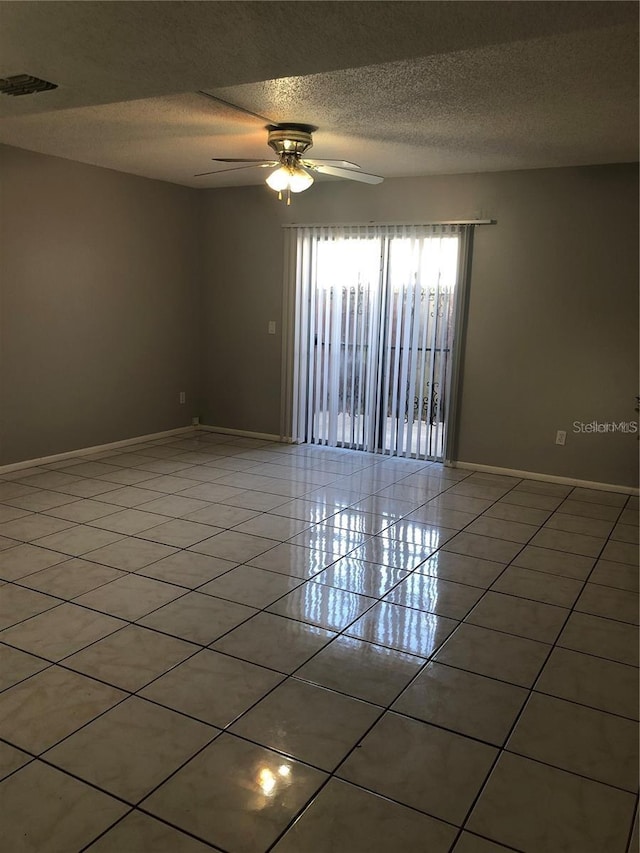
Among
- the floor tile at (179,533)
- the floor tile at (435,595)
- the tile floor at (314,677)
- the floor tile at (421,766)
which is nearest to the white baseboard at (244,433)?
the tile floor at (314,677)

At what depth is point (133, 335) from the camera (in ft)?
20.0

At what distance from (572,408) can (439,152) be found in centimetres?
208

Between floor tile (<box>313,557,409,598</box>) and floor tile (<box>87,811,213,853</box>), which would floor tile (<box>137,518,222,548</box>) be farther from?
floor tile (<box>87,811,213,853</box>)

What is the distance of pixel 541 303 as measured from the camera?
205 inches

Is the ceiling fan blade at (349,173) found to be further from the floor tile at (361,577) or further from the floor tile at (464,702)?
the floor tile at (464,702)

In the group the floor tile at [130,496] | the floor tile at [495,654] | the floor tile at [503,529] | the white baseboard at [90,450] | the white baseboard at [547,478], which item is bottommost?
the floor tile at [495,654]

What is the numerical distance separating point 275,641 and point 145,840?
1054mm

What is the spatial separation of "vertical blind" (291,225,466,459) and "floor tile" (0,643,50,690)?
152 inches

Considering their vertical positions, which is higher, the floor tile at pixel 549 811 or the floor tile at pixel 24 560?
the floor tile at pixel 24 560

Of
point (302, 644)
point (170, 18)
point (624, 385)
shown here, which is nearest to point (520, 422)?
point (624, 385)

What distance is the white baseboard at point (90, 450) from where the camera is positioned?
5.20 metres

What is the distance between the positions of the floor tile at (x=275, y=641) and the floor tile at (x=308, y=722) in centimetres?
16

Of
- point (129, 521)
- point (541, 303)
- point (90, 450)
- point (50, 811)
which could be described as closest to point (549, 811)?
point (50, 811)

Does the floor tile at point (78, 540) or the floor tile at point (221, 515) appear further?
the floor tile at point (221, 515)
